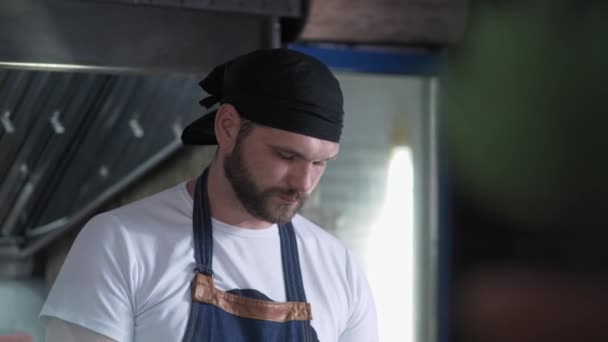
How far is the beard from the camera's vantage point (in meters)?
1.33

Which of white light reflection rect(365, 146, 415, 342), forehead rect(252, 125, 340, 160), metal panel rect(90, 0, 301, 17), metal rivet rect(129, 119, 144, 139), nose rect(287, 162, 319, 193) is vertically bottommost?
white light reflection rect(365, 146, 415, 342)

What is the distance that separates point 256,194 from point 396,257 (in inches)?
48.9

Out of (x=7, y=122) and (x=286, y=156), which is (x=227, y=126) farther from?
(x=7, y=122)

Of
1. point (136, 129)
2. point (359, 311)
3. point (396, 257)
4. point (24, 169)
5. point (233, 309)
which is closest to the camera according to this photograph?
point (233, 309)

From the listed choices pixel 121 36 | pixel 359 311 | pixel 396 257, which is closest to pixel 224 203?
pixel 359 311

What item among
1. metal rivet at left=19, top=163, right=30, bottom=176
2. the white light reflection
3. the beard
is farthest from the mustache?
the white light reflection

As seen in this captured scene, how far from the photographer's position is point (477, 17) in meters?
2.48

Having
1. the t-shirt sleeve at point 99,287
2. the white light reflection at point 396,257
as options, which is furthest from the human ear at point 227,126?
the white light reflection at point 396,257

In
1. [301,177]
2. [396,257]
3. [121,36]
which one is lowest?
[396,257]

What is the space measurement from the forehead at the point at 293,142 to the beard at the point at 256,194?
5 centimetres

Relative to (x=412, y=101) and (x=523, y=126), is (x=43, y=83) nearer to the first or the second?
(x=412, y=101)

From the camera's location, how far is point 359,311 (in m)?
1.48

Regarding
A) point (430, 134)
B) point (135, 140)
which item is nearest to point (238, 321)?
point (135, 140)

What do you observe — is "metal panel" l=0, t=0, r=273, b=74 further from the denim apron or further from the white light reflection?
the white light reflection
